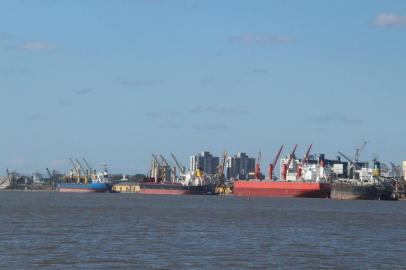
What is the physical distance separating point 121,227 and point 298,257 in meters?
23.1

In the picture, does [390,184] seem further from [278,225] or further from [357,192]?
[278,225]

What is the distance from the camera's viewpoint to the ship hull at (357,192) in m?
183

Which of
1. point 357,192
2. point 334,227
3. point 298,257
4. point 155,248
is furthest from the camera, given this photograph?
point 357,192

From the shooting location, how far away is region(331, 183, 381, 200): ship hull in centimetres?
18312

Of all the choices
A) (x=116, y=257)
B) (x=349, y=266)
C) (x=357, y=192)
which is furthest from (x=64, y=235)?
(x=357, y=192)

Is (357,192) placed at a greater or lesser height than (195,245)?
greater

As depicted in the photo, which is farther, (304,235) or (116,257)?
(304,235)

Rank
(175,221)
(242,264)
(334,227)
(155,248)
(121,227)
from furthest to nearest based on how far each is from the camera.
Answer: (175,221) → (334,227) → (121,227) → (155,248) → (242,264)

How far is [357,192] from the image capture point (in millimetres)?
184125

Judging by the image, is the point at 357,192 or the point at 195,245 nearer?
the point at 195,245

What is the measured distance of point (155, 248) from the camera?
4884 centimetres

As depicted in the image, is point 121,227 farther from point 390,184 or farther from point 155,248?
point 390,184

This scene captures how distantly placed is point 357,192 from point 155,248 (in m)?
139

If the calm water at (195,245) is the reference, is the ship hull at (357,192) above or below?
above
